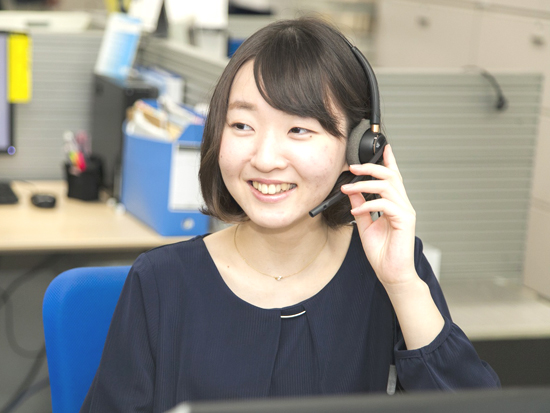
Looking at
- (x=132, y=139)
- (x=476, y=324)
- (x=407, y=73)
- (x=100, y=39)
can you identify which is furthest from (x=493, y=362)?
(x=100, y=39)

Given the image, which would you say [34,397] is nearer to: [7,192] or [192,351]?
[7,192]

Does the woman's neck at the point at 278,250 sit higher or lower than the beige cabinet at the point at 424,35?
lower

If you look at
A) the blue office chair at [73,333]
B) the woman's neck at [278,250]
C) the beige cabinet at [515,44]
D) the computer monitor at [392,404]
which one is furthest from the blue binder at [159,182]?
the computer monitor at [392,404]

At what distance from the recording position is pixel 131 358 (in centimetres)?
101

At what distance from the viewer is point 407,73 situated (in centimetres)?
175

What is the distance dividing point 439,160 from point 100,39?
132 centimetres

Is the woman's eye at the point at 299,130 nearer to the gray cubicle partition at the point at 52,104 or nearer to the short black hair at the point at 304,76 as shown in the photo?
the short black hair at the point at 304,76

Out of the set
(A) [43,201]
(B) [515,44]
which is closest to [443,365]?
(A) [43,201]

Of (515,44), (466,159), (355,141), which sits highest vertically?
(515,44)

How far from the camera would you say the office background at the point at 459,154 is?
1741 mm

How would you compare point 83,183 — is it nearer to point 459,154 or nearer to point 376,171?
point 459,154

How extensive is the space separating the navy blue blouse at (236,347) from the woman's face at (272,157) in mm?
145

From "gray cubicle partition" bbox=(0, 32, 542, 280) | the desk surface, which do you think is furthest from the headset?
the desk surface

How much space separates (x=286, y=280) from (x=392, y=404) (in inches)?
27.6
